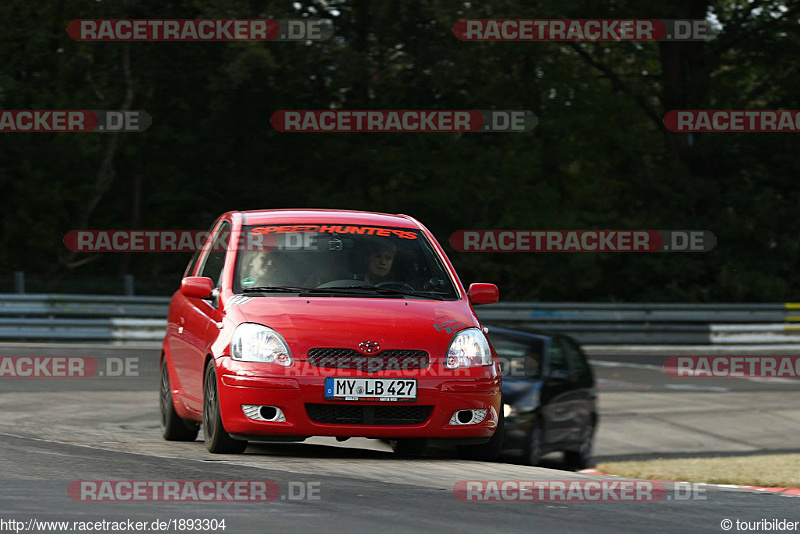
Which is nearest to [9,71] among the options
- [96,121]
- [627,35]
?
[96,121]

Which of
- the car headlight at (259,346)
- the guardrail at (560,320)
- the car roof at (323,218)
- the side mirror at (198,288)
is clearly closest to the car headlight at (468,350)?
the car headlight at (259,346)

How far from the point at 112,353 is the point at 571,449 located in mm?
9495

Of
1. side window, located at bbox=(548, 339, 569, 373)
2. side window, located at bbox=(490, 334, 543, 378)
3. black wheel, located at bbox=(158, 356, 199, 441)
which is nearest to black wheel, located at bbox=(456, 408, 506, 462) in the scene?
black wheel, located at bbox=(158, 356, 199, 441)

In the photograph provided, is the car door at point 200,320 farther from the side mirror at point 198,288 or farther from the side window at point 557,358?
the side window at point 557,358

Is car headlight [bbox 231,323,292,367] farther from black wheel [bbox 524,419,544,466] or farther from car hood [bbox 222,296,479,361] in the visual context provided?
black wheel [bbox 524,419,544,466]

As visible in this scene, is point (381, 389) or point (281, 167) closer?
point (381, 389)

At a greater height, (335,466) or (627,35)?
(627,35)

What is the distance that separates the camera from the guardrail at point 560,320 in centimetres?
2322

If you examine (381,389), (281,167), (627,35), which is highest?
(627,35)

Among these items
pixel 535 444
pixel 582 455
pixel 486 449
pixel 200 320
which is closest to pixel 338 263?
pixel 200 320

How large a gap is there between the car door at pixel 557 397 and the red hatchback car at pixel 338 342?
15.4ft

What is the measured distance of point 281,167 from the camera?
3192 cm

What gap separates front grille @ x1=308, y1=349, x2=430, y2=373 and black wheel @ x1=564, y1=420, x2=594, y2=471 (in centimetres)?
661

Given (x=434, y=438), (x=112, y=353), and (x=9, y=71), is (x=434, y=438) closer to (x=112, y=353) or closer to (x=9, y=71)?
(x=112, y=353)
